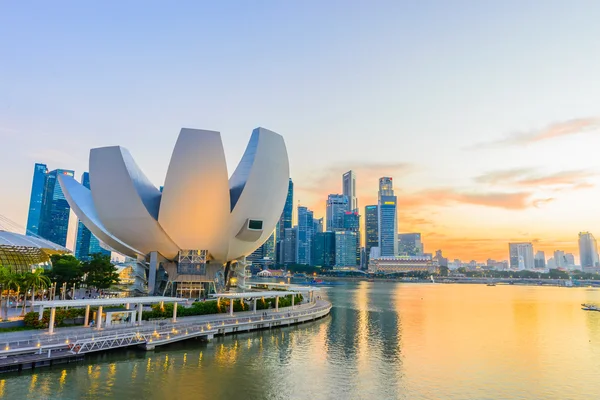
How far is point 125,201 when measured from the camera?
36.7 meters

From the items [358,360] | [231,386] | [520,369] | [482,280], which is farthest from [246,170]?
[482,280]

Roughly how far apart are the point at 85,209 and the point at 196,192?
14207 millimetres

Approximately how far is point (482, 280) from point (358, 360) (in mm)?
190514

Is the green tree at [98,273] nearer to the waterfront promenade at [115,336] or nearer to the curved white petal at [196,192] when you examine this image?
the curved white petal at [196,192]

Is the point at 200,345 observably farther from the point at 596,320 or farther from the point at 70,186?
the point at 596,320

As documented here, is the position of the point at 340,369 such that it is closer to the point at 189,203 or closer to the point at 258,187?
the point at 258,187

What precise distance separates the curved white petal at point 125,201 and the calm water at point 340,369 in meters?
14.6

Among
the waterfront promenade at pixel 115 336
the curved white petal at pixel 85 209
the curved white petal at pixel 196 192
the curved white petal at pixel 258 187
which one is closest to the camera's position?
the waterfront promenade at pixel 115 336

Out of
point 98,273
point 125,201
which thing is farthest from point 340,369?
point 98,273

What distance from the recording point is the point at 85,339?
2277 cm

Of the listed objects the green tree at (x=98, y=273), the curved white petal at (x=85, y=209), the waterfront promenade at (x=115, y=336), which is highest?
the curved white petal at (x=85, y=209)

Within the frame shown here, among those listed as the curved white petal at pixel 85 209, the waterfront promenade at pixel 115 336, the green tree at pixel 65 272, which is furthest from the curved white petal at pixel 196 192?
the green tree at pixel 65 272

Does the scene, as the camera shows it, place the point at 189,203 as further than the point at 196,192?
Yes

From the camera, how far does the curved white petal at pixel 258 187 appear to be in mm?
38312
